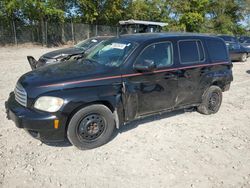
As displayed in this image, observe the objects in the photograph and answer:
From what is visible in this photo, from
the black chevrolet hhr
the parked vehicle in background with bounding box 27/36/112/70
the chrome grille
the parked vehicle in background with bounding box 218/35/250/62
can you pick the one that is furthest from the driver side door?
the parked vehicle in background with bounding box 218/35/250/62

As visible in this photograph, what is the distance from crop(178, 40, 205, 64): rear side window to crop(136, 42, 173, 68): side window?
29 cm

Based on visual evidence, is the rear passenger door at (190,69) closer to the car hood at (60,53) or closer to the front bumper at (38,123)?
the front bumper at (38,123)

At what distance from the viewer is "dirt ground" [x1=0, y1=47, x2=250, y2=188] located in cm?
346

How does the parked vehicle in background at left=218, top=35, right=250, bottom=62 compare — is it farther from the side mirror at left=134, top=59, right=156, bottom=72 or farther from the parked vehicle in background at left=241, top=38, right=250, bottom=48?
the side mirror at left=134, top=59, right=156, bottom=72

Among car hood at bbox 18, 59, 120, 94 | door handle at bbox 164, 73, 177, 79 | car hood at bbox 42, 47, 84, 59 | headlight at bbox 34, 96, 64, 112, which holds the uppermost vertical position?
car hood at bbox 18, 59, 120, 94

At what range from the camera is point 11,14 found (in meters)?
20.9

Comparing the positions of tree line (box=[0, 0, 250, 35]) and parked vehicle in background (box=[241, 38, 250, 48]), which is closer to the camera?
parked vehicle in background (box=[241, 38, 250, 48])

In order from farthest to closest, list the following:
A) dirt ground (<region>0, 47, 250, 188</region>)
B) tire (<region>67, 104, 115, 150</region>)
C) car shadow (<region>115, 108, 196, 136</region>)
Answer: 1. car shadow (<region>115, 108, 196, 136</region>)
2. tire (<region>67, 104, 115, 150</region>)
3. dirt ground (<region>0, 47, 250, 188</region>)

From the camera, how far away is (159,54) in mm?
4773

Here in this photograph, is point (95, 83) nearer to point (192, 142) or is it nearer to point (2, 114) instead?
point (192, 142)

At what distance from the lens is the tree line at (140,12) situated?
2142 cm

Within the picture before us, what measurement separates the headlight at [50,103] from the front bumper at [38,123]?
3.3 inches

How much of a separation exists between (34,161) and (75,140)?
2.19ft

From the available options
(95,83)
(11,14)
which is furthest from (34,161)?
(11,14)
